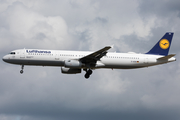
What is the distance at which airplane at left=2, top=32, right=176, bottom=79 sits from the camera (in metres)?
56.4

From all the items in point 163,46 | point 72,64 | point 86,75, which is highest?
point 163,46

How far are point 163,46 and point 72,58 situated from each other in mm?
18026

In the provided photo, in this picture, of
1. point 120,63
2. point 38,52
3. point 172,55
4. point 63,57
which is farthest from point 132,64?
point 38,52

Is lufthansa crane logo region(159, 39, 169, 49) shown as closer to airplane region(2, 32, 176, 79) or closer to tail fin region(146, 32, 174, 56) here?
tail fin region(146, 32, 174, 56)

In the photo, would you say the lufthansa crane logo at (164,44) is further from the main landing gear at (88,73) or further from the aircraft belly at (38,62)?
the aircraft belly at (38,62)

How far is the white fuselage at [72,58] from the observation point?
5647 cm

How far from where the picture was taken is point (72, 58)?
57.3 metres

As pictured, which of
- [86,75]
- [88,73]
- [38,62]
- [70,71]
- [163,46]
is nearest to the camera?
[38,62]

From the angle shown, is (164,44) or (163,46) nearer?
(163,46)

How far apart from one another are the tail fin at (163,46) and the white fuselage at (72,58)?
2402mm

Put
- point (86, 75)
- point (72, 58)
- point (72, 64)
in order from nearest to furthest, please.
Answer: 1. point (72, 64)
2. point (72, 58)
3. point (86, 75)

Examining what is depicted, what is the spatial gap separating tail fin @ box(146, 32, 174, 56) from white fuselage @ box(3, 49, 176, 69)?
2.40 m

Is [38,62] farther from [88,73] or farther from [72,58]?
[88,73]

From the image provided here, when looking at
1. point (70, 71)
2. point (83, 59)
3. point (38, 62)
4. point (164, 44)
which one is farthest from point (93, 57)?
point (164, 44)
